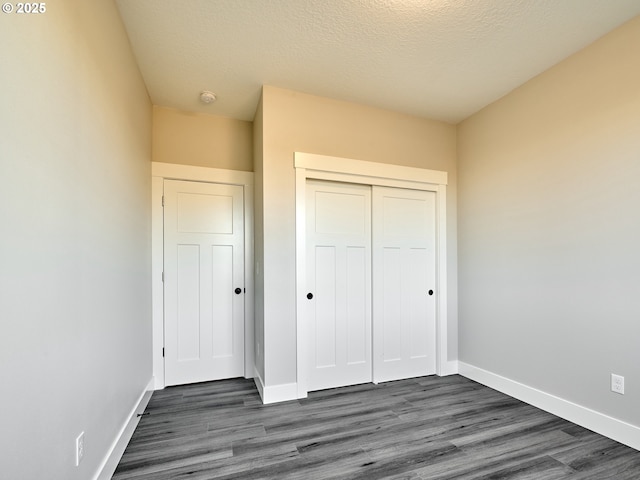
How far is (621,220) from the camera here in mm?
2002

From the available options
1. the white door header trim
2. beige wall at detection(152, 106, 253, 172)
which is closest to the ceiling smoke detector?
beige wall at detection(152, 106, 253, 172)

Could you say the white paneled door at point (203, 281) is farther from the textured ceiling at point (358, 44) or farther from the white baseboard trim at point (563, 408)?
the white baseboard trim at point (563, 408)

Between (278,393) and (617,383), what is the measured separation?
7.94 feet

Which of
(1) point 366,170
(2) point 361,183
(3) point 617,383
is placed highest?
(1) point 366,170

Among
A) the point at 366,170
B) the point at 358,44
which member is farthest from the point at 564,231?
the point at 358,44

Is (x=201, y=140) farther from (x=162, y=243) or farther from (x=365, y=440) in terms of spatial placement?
(x=365, y=440)

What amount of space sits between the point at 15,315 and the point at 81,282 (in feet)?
1.57

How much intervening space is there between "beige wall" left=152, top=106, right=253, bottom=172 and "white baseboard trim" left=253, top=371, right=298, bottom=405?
2154 mm

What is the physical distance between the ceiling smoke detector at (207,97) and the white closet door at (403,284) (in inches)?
69.8

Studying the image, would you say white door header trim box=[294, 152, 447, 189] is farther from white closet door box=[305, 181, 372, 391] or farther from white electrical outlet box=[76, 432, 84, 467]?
white electrical outlet box=[76, 432, 84, 467]

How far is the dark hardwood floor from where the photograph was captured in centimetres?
174

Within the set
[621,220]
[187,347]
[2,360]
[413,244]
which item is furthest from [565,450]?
[187,347]

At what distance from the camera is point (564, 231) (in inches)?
91.4

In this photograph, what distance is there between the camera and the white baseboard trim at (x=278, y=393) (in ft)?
8.42
